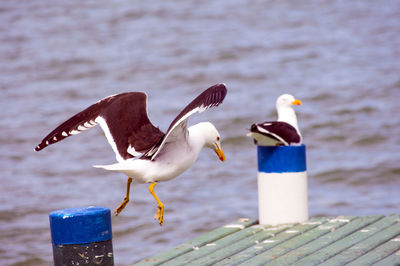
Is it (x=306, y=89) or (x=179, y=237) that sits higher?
(x=306, y=89)

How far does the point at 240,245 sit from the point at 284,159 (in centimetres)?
97

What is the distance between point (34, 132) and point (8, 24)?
808 cm

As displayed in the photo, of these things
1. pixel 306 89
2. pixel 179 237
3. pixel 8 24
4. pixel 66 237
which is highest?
pixel 8 24

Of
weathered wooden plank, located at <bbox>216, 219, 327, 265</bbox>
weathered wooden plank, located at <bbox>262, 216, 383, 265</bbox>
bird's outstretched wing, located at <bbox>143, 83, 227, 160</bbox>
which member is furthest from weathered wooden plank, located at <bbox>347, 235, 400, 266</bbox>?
bird's outstretched wing, located at <bbox>143, 83, 227, 160</bbox>

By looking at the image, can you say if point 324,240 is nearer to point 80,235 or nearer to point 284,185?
point 284,185

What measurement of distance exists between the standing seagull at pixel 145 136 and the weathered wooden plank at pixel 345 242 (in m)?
0.98

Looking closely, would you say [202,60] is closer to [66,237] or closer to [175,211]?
[175,211]

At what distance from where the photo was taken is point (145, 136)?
5031mm

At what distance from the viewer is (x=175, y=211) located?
31.3 feet

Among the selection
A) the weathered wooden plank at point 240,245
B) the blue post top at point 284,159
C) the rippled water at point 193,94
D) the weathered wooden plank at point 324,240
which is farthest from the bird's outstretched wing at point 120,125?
the rippled water at point 193,94

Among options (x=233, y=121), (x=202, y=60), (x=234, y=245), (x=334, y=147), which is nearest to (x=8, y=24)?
(x=202, y=60)

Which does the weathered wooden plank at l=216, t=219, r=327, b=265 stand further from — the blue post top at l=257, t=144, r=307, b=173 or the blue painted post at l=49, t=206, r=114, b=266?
the blue painted post at l=49, t=206, r=114, b=266

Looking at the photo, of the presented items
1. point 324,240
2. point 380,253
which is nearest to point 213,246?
point 324,240

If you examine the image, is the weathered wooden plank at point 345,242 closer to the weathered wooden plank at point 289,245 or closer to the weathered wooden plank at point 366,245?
the weathered wooden plank at point 366,245
